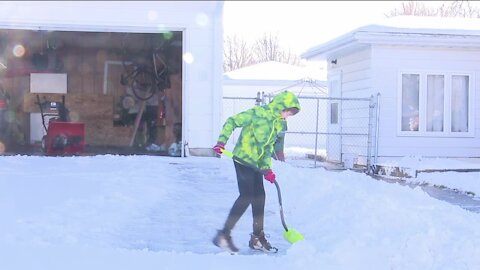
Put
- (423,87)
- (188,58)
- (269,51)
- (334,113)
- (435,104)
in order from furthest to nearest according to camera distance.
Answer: (269,51) → (334,113) → (435,104) → (423,87) → (188,58)

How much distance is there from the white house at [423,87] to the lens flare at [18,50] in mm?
9196

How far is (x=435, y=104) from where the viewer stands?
541 inches

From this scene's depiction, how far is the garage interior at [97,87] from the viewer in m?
16.7

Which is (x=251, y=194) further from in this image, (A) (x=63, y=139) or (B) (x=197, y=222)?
(A) (x=63, y=139)

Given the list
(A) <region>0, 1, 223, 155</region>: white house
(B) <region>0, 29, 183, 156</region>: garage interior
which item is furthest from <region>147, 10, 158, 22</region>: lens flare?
(B) <region>0, 29, 183, 156</region>: garage interior

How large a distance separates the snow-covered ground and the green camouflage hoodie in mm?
942

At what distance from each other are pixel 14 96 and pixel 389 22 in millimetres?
11004

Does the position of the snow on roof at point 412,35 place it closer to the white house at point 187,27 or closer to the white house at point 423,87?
the white house at point 423,87

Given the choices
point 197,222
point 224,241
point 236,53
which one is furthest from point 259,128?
point 236,53

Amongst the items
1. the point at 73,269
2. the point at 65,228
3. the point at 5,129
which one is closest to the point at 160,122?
the point at 5,129

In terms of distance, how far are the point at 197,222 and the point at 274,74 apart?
21286mm

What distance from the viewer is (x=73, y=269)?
479cm

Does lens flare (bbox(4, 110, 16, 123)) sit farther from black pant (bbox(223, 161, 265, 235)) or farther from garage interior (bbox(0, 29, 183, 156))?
black pant (bbox(223, 161, 265, 235))

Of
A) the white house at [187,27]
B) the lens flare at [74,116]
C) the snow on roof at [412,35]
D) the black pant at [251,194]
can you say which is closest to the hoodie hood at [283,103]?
the black pant at [251,194]
